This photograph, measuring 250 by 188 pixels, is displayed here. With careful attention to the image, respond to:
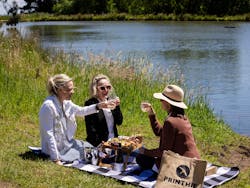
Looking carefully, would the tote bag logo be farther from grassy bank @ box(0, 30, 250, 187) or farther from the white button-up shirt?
the white button-up shirt

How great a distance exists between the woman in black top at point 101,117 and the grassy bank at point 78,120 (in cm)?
73

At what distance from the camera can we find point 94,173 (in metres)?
5.40

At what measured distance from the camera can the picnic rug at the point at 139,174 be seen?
5.27 metres

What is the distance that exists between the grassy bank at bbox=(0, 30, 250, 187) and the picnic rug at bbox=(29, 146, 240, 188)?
0.09m

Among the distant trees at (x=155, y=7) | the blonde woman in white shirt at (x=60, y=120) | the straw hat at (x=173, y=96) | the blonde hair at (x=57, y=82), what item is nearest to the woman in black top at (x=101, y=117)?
the blonde woman in white shirt at (x=60, y=120)

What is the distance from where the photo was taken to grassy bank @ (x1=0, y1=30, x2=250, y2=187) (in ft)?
17.2

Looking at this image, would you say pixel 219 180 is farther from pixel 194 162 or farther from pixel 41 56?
pixel 41 56

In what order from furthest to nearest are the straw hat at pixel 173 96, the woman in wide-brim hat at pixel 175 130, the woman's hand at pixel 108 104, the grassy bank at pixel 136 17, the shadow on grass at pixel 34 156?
the grassy bank at pixel 136 17 < the shadow on grass at pixel 34 156 < the woman's hand at pixel 108 104 < the straw hat at pixel 173 96 < the woman in wide-brim hat at pixel 175 130

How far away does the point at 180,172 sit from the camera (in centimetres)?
473

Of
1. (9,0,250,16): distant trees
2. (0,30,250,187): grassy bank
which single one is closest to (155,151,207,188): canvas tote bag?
(0,30,250,187): grassy bank

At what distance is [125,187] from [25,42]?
26.8 feet

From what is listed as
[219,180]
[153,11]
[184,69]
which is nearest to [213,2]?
[153,11]

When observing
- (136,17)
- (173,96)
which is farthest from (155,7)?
(173,96)

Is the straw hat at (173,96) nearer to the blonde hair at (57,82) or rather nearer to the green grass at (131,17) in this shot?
the blonde hair at (57,82)
